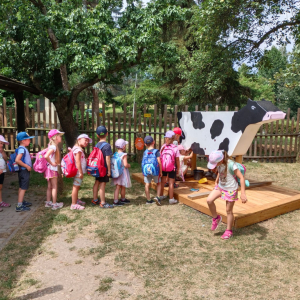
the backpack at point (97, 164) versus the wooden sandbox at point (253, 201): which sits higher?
the backpack at point (97, 164)

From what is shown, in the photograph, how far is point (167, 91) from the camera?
1950cm

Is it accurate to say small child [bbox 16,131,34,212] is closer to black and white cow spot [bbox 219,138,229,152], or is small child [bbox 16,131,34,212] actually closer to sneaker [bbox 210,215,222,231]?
sneaker [bbox 210,215,222,231]

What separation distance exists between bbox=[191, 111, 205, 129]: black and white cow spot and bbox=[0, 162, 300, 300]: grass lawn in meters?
2.22

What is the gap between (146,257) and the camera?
3.66 metres

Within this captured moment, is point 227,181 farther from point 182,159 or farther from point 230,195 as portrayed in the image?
point 182,159

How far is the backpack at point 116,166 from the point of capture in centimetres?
543

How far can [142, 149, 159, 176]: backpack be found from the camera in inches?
213

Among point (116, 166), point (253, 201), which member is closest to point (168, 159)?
point (116, 166)

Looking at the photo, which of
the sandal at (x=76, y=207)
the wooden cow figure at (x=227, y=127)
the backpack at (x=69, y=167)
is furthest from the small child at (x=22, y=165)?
the wooden cow figure at (x=227, y=127)

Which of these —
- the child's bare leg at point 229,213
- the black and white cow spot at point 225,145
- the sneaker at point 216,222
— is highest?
the black and white cow spot at point 225,145

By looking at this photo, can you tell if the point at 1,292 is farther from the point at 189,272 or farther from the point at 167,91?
the point at 167,91

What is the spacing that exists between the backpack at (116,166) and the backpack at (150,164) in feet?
1.55

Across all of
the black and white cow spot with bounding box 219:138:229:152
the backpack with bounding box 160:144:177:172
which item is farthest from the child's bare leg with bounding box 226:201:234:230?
the black and white cow spot with bounding box 219:138:229:152

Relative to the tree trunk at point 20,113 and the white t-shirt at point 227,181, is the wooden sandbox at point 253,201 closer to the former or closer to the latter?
the white t-shirt at point 227,181
